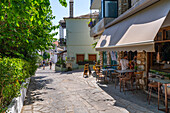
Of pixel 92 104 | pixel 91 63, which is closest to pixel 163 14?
pixel 92 104

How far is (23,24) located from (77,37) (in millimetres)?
19064

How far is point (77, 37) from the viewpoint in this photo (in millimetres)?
26984

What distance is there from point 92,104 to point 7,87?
3303 mm

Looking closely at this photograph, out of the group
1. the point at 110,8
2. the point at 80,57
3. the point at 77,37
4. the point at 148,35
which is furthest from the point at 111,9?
the point at 80,57

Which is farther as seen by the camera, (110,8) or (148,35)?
(110,8)

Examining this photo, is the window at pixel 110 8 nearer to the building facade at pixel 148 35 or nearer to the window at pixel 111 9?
the window at pixel 111 9

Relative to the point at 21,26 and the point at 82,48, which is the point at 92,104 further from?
the point at 82,48

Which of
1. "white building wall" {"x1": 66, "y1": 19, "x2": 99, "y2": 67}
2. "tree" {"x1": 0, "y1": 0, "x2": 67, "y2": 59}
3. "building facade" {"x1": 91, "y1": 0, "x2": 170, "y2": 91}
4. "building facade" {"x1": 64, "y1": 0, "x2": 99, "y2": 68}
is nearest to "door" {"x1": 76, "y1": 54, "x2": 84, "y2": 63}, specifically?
"building facade" {"x1": 64, "y1": 0, "x2": 99, "y2": 68}

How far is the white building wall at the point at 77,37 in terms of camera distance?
26.9 m

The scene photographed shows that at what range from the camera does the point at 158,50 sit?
820cm

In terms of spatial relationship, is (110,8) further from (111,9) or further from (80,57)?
(80,57)

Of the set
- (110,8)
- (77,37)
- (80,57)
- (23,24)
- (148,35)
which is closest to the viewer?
(148,35)

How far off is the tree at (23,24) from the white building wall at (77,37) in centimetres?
1477

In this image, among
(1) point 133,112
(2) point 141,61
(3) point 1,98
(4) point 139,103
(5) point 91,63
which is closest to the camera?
(3) point 1,98
